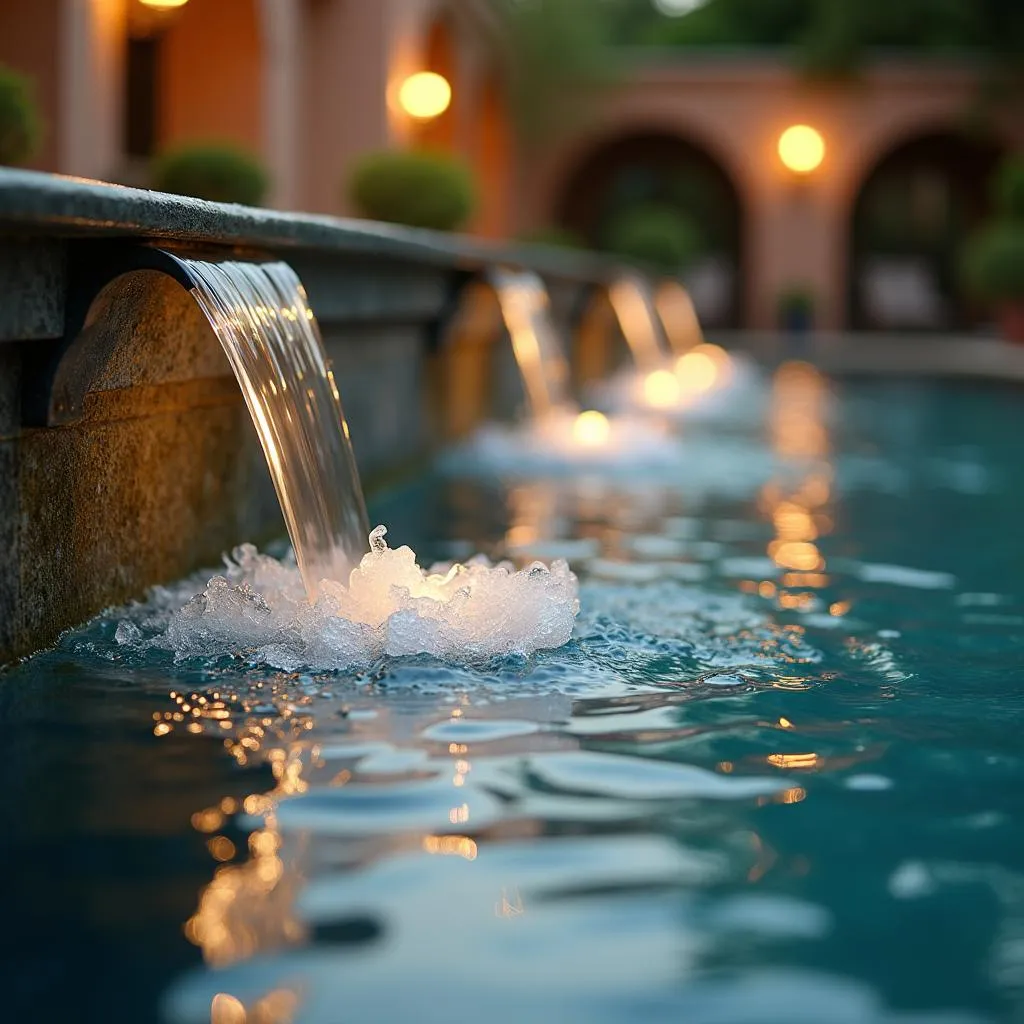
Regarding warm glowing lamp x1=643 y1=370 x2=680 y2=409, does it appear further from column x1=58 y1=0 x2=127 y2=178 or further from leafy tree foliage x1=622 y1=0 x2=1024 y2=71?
leafy tree foliage x1=622 y1=0 x2=1024 y2=71

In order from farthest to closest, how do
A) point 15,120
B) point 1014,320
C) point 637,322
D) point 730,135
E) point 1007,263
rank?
1. point 730,135
2. point 1014,320
3. point 1007,263
4. point 637,322
5. point 15,120

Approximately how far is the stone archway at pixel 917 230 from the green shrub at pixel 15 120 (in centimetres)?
2119

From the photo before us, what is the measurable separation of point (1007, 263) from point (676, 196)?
10.5m

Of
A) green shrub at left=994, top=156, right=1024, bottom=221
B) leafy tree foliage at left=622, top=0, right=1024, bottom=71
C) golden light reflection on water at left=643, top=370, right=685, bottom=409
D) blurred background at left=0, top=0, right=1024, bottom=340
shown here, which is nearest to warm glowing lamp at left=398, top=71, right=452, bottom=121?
blurred background at left=0, top=0, right=1024, bottom=340

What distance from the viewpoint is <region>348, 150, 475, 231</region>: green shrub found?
11.3 metres

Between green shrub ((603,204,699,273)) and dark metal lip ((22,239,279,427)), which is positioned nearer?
dark metal lip ((22,239,279,427))

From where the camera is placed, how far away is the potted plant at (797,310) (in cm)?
2509

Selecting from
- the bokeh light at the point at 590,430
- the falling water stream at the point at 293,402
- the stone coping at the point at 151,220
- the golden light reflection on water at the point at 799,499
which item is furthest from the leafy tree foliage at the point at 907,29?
the falling water stream at the point at 293,402

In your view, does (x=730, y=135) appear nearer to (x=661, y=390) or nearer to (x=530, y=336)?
(x=661, y=390)

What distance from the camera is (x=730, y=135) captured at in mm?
25625

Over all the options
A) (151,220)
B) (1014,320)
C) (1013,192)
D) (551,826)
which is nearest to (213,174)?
(151,220)

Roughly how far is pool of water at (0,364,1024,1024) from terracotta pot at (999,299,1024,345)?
1607cm

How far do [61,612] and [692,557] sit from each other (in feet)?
8.41

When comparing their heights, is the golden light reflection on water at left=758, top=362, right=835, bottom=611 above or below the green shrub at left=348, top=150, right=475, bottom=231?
below
